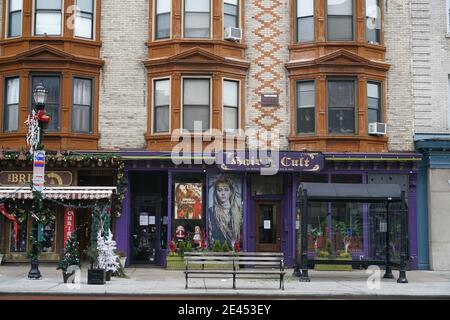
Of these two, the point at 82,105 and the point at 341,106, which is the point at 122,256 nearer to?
the point at 82,105

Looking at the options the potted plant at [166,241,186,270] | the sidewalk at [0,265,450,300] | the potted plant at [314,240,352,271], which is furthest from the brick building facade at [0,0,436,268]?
the sidewalk at [0,265,450,300]

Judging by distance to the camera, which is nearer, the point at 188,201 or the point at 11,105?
the point at 188,201

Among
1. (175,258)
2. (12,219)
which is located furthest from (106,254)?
(12,219)

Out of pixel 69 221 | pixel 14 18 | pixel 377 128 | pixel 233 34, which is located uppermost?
pixel 14 18

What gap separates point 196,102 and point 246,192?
371 centimetres

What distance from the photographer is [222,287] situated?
57.5 feet

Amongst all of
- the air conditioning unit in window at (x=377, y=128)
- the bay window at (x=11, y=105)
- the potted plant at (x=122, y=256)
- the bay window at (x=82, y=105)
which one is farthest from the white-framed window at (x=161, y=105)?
the air conditioning unit in window at (x=377, y=128)

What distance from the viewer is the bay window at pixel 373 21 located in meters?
24.4

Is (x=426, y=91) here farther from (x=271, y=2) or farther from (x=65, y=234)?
(x=65, y=234)

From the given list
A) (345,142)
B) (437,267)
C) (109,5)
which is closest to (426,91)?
(345,142)

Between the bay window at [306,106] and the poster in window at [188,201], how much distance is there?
437 cm

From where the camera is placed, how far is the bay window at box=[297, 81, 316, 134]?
24.1 meters

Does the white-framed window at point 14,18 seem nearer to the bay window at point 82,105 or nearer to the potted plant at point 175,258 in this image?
the bay window at point 82,105

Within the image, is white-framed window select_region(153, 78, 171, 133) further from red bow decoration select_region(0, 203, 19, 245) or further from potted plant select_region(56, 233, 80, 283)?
potted plant select_region(56, 233, 80, 283)
